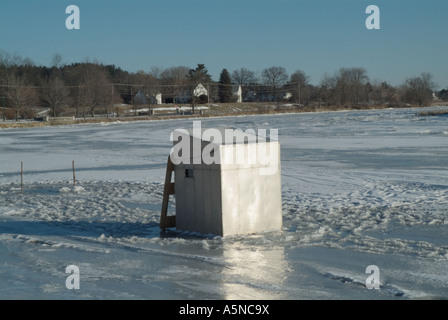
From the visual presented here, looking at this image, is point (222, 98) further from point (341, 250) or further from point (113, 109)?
point (341, 250)

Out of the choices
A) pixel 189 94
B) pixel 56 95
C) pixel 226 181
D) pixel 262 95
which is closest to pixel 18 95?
pixel 56 95

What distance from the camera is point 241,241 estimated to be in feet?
30.2

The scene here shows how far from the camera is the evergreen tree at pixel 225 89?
428 feet

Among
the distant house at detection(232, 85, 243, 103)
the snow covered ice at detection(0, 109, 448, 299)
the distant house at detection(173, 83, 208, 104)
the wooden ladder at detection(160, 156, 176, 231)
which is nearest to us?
the snow covered ice at detection(0, 109, 448, 299)

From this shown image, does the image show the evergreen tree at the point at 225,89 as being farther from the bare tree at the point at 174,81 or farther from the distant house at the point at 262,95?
the distant house at the point at 262,95

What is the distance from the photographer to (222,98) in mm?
131000

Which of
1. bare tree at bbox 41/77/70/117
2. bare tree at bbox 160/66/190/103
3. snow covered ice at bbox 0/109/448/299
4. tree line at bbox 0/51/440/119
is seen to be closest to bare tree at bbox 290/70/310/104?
tree line at bbox 0/51/440/119

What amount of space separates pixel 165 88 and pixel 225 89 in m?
13.9

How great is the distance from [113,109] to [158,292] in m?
95.7

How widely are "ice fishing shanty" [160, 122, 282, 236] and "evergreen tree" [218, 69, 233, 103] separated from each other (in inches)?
4768

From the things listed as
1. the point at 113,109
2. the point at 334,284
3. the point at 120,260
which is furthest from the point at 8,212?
the point at 113,109

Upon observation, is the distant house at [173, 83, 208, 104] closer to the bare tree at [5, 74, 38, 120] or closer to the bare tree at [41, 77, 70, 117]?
the bare tree at [41, 77, 70, 117]

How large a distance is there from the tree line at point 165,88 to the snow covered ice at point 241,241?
2636 inches

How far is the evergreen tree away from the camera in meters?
130
